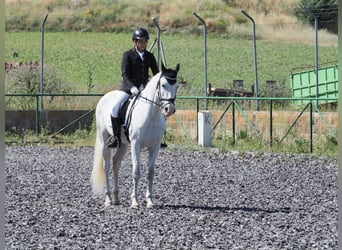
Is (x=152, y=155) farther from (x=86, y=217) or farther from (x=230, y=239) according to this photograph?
(x=230, y=239)

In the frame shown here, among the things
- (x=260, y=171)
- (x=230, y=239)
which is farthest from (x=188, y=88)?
(x=230, y=239)

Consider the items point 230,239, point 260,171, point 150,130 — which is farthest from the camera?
point 260,171

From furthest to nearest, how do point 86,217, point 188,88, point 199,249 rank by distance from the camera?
point 188,88
point 86,217
point 199,249

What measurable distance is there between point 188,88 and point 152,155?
15.2 metres

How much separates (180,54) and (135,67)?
27922 millimetres

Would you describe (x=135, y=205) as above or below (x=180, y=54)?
below

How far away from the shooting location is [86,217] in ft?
34.2

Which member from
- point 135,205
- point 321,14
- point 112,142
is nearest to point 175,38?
point 321,14

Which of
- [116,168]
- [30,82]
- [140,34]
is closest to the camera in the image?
[140,34]

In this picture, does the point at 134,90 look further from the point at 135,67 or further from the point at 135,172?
the point at 135,172

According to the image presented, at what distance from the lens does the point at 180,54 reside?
39.6m

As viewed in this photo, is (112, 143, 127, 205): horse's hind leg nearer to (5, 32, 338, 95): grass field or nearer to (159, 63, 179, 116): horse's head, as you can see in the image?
(159, 63, 179, 116): horse's head

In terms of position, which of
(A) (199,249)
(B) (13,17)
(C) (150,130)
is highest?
(B) (13,17)

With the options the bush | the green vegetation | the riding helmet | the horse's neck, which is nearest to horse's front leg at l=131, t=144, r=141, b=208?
the horse's neck
